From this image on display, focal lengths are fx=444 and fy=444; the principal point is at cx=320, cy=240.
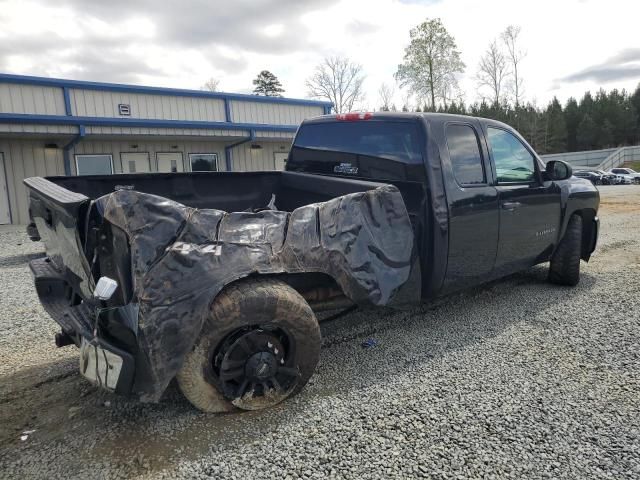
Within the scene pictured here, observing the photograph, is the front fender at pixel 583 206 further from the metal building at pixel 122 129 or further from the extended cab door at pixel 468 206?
the metal building at pixel 122 129

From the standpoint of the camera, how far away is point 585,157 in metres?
51.0

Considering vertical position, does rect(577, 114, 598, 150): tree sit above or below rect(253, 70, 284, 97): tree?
below

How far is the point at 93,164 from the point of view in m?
14.3

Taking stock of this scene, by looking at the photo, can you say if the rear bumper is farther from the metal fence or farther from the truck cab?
the metal fence

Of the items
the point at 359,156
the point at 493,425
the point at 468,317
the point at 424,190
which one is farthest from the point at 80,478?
the point at 468,317

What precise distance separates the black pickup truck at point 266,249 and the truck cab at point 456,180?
0.02 m

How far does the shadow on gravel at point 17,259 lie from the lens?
7922 millimetres

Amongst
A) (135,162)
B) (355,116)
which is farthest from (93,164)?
(355,116)

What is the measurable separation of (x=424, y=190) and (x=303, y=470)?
89.7 inches

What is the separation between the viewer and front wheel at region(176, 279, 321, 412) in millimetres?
2553

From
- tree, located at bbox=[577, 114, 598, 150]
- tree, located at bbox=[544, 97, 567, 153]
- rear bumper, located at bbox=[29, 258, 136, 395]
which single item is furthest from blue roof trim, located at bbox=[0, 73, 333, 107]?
tree, located at bbox=[577, 114, 598, 150]

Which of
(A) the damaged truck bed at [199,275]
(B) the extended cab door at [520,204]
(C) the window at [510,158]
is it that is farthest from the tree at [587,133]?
(A) the damaged truck bed at [199,275]

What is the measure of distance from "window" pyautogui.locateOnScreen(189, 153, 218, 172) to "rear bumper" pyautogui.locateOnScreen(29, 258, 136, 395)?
13507mm

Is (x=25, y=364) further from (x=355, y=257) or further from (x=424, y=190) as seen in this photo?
(x=424, y=190)
